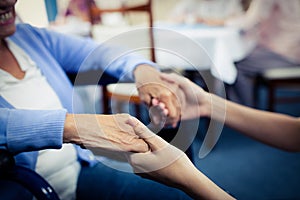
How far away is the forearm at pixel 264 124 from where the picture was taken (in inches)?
29.1

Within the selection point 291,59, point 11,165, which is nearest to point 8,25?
point 11,165

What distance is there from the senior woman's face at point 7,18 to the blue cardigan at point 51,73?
56 millimetres

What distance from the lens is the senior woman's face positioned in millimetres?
561

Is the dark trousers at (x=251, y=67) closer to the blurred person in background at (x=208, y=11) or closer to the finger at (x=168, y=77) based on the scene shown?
the blurred person in background at (x=208, y=11)

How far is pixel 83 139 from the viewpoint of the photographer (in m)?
0.51

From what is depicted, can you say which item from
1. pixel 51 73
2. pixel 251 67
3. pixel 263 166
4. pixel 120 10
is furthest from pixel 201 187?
pixel 251 67

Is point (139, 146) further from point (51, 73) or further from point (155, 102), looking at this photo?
point (51, 73)

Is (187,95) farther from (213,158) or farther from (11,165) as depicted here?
(11,165)

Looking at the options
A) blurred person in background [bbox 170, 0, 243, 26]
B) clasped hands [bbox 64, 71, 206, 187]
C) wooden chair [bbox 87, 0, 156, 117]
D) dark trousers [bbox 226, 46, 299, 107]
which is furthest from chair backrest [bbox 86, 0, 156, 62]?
clasped hands [bbox 64, 71, 206, 187]

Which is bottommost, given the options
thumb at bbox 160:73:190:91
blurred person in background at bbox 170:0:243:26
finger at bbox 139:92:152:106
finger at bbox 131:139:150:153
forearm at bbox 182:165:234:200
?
blurred person in background at bbox 170:0:243:26

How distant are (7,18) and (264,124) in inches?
23.2

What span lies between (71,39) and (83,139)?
16.0 inches

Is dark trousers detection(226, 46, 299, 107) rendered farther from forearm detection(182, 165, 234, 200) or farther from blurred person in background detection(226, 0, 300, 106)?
forearm detection(182, 165, 234, 200)

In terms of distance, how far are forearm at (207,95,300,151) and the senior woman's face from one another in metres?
0.45
